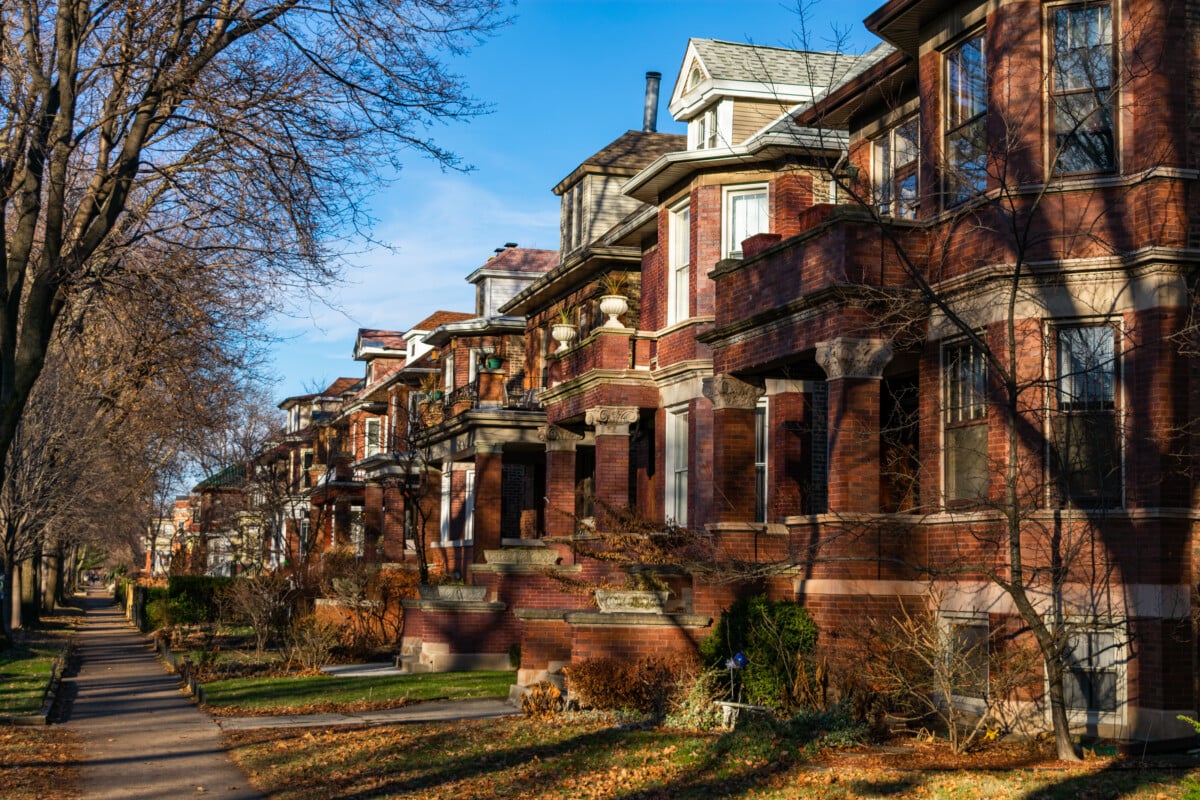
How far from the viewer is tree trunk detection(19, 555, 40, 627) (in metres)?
46.3

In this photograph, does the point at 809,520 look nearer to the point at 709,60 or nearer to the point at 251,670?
the point at 709,60

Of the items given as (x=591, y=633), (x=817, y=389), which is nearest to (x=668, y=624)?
(x=591, y=633)

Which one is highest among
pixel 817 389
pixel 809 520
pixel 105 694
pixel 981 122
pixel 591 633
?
pixel 981 122

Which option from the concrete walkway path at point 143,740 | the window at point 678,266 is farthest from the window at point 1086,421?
the window at point 678,266

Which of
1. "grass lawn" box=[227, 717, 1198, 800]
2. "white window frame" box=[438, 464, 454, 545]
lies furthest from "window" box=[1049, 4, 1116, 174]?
"white window frame" box=[438, 464, 454, 545]

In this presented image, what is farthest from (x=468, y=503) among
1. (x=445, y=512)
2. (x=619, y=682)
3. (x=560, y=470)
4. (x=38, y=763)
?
(x=38, y=763)

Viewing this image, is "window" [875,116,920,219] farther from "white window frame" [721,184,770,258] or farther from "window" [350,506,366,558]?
"window" [350,506,366,558]

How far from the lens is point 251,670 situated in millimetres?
25938

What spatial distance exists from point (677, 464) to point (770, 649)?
29.2 ft

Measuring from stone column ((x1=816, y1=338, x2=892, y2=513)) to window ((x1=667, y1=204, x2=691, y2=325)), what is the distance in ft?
27.8

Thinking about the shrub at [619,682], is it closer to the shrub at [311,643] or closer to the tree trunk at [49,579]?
the shrub at [311,643]

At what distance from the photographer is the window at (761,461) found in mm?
21703

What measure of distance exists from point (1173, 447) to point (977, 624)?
113 inches

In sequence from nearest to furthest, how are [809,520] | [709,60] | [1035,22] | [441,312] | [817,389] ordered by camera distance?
[1035,22], [809,520], [817,389], [709,60], [441,312]
